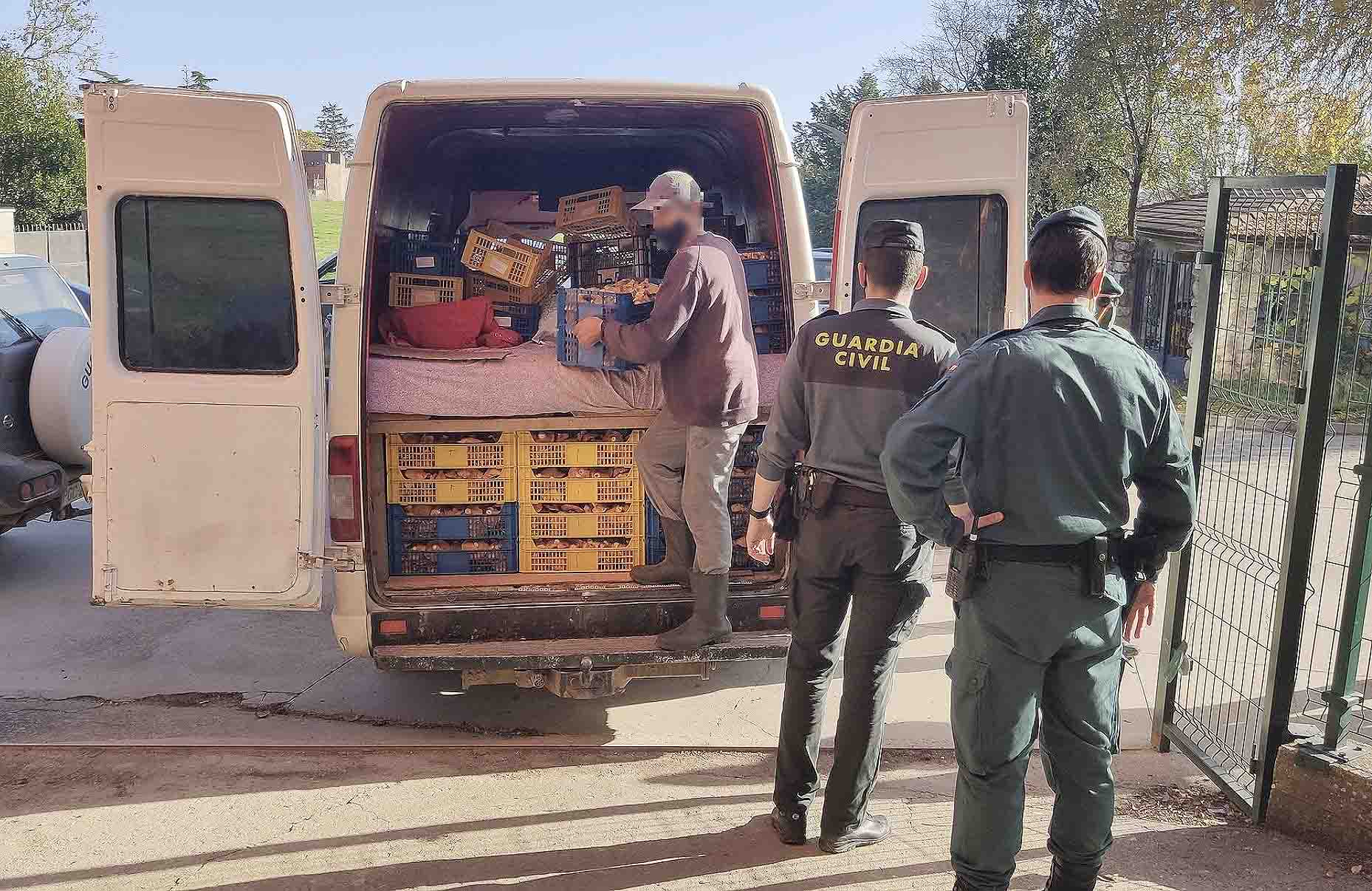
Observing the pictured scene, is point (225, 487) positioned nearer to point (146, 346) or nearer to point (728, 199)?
point (146, 346)

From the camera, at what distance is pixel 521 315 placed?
6211 mm

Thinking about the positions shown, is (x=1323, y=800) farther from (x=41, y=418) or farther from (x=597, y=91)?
(x=41, y=418)

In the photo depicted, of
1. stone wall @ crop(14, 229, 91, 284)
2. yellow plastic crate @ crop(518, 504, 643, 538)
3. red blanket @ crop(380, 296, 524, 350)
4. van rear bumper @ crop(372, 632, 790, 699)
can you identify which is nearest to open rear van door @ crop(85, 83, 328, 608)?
van rear bumper @ crop(372, 632, 790, 699)

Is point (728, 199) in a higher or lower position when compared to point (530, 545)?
higher

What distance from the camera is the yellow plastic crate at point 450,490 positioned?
5.09 meters

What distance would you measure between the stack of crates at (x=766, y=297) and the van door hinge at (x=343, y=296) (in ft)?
6.24

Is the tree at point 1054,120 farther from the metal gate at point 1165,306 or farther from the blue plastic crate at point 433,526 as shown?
the blue plastic crate at point 433,526

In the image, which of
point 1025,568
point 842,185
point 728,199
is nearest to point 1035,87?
point 728,199

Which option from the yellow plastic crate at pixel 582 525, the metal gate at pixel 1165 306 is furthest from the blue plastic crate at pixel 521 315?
the metal gate at pixel 1165 306

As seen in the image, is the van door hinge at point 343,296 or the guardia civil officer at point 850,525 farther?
the van door hinge at point 343,296

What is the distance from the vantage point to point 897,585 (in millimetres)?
3652

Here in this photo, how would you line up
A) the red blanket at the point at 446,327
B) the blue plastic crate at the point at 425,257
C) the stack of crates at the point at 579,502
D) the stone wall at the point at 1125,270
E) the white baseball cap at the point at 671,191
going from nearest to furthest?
the white baseball cap at the point at 671,191 < the stack of crates at the point at 579,502 < the red blanket at the point at 446,327 < the blue plastic crate at the point at 425,257 < the stone wall at the point at 1125,270

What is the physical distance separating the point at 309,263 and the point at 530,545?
1.61 m

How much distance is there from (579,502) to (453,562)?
0.63 m
